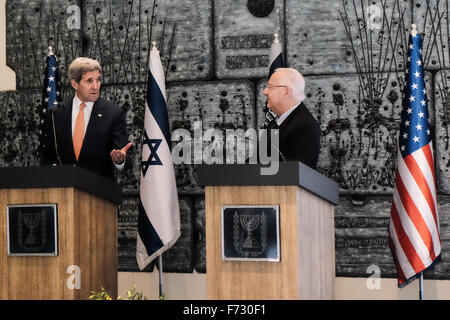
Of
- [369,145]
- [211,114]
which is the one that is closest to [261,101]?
[211,114]

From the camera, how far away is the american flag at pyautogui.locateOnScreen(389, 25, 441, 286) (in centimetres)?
544

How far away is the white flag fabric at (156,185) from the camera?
19.4 ft

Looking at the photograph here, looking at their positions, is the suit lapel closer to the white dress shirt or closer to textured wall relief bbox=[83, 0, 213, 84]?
the white dress shirt

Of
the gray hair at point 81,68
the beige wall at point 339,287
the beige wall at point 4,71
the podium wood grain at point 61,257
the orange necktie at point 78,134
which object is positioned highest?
the beige wall at point 4,71

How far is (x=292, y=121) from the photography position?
15.9 feet

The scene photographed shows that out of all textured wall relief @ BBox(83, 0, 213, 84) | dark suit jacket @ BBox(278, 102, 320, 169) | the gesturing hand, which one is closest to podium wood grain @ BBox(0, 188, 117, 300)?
the gesturing hand

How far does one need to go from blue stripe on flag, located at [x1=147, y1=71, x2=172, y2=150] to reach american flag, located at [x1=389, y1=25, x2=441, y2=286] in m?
1.62

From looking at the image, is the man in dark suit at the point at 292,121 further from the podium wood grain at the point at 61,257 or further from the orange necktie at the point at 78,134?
the orange necktie at the point at 78,134

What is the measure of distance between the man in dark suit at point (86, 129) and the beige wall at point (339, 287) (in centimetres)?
142

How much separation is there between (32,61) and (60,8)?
0.49 meters

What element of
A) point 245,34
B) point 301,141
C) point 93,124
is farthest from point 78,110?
point 245,34

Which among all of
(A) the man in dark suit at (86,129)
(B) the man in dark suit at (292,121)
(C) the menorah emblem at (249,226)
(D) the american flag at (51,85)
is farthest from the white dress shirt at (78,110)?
(C) the menorah emblem at (249,226)
